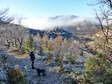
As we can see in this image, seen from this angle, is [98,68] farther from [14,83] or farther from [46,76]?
[46,76]

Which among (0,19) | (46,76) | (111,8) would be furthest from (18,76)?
(46,76)

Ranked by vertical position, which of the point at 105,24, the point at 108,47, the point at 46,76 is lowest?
the point at 46,76

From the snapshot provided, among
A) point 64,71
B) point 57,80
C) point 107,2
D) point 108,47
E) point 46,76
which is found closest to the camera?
point 107,2

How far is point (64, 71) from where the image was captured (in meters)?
30.1

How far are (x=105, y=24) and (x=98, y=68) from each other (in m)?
3.14

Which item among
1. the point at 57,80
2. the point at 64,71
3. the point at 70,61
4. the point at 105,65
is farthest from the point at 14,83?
the point at 70,61

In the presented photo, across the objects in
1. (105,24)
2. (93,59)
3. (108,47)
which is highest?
(105,24)

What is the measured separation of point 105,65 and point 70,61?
23.5 meters

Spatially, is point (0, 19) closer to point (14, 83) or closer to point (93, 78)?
point (14, 83)

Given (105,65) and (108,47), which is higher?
(108,47)

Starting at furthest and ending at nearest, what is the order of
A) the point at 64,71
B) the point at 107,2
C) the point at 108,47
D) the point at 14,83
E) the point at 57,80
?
the point at 64,71
the point at 57,80
the point at 14,83
the point at 108,47
the point at 107,2

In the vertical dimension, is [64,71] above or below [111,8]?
below

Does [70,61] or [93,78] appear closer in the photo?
[93,78]

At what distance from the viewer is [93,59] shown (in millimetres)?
16578
